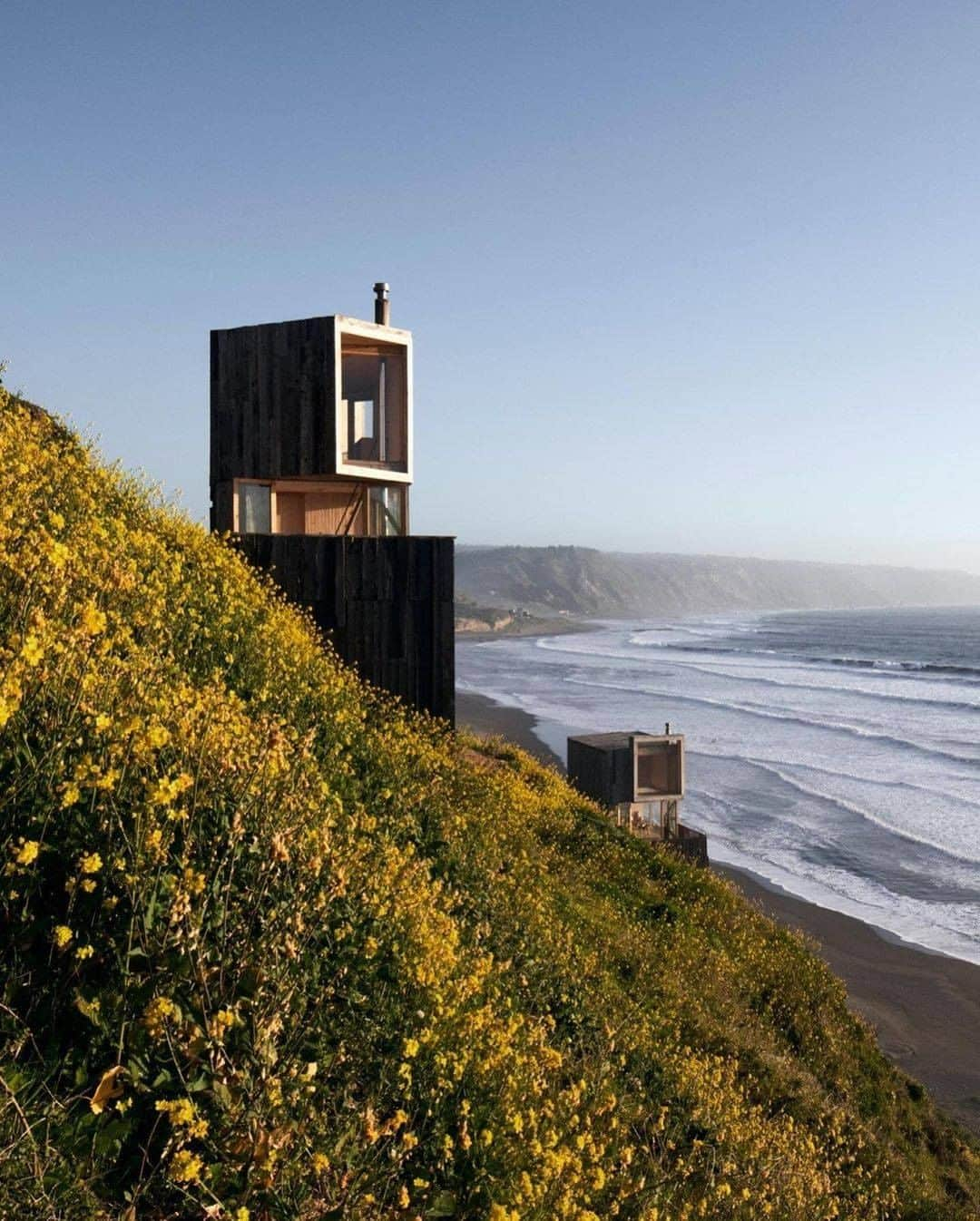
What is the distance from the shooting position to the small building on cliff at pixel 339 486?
15.8m

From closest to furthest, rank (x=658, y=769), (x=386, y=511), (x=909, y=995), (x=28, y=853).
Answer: (x=28, y=853) < (x=386, y=511) < (x=909, y=995) < (x=658, y=769)

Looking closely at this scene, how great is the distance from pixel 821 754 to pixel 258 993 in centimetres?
4116

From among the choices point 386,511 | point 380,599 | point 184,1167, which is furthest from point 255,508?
point 184,1167

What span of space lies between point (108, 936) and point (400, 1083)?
160cm

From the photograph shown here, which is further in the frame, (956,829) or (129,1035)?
(956,829)

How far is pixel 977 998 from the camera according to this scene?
18766 mm

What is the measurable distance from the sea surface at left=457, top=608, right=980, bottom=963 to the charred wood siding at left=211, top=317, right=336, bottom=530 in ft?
55.5

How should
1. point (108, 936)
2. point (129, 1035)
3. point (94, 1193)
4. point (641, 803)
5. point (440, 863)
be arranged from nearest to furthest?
1. point (94, 1193)
2. point (129, 1035)
3. point (108, 936)
4. point (440, 863)
5. point (641, 803)

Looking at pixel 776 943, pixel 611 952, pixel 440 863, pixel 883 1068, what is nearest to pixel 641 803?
pixel 776 943

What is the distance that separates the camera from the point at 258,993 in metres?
3.63

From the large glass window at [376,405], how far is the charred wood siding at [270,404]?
0.93 metres

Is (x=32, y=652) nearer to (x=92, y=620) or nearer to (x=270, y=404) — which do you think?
(x=92, y=620)

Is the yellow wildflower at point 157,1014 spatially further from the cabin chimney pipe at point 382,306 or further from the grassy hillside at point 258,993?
the cabin chimney pipe at point 382,306

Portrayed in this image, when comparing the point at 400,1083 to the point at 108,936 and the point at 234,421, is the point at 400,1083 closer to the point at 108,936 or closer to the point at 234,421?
the point at 108,936
